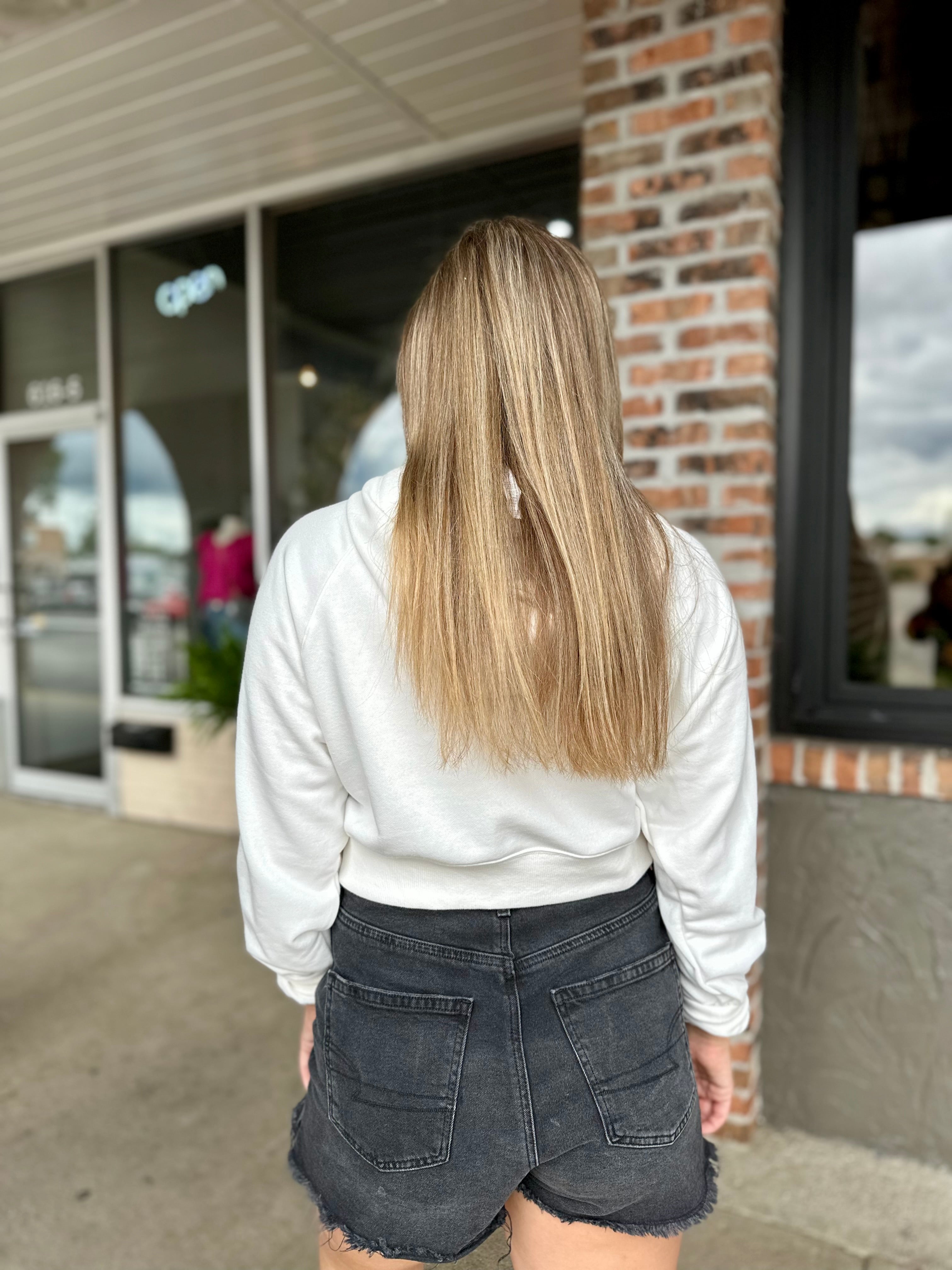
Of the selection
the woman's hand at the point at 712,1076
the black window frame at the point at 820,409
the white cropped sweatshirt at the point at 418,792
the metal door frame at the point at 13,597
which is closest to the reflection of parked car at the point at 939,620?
the black window frame at the point at 820,409

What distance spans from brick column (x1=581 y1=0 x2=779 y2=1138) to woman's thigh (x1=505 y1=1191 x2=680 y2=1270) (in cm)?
121

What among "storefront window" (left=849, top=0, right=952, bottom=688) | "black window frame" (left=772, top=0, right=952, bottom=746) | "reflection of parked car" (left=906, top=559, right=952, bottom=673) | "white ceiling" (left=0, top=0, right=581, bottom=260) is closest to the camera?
"black window frame" (left=772, top=0, right=952, bottom=746)

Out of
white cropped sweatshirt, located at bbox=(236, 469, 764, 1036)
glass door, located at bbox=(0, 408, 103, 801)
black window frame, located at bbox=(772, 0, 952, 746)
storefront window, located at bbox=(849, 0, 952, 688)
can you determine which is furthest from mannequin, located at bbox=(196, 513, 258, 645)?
white cropped sweatshirt, located at bbox=(236, 469, 764, 1036)

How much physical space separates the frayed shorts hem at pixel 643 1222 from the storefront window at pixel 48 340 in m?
4.99

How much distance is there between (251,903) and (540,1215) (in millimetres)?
479

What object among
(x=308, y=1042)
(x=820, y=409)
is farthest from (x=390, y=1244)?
(x=820, y=409)

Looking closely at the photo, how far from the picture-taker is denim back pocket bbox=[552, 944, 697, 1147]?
0.96 metres

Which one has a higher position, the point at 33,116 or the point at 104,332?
the point at 33,116

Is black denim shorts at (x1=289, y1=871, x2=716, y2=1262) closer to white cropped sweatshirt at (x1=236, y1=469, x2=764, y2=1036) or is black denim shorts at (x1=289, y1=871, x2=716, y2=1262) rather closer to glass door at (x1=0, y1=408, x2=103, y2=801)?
white cropped sweatshirt at (x1=236, y1=469, x2=764, y2=1036)

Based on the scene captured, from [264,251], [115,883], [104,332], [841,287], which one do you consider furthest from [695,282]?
[104,332]

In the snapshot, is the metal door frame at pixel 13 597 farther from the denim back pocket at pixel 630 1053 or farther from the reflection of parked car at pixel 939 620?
the denim back pocket at pixel 630 1053

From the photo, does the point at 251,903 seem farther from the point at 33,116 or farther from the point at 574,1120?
the point at 33,116

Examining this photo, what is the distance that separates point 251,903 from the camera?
3.56 ft

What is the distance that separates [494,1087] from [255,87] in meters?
3.34
